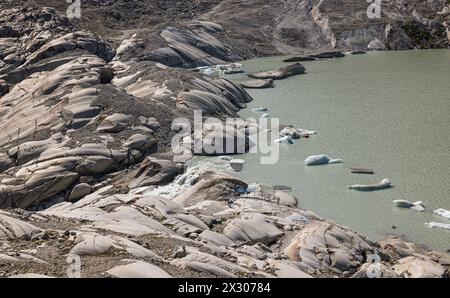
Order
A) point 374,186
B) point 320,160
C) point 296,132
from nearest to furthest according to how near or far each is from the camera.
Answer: point 374,186
point 320,160
point 296,132

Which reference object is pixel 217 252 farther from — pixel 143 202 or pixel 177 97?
pixel 177 97

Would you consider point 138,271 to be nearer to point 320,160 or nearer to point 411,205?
point 411,205
